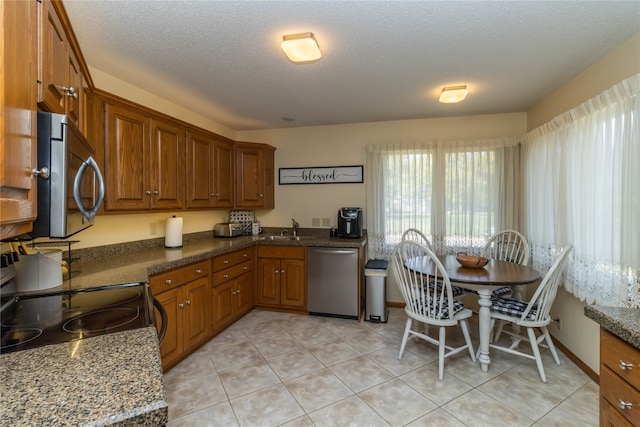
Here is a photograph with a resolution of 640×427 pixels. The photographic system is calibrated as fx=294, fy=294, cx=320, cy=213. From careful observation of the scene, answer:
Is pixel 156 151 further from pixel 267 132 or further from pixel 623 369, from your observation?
pixel 623 369

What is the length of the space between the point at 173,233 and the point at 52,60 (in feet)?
6.33

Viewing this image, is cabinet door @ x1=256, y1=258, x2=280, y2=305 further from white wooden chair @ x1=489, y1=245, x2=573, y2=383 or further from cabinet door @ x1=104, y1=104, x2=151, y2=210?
white wooden chair @ x1=489, y1=245, x2=573, y2=383

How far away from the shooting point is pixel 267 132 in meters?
4.18

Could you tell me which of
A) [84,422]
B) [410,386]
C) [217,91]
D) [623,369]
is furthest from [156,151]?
[623,369]

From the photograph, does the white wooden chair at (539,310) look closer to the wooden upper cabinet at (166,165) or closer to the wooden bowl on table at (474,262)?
the wooden bowl on table at (474,262)

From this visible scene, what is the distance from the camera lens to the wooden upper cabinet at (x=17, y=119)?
0.66 m

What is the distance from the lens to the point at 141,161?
2422mm

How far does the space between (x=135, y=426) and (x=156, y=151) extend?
7.97ft

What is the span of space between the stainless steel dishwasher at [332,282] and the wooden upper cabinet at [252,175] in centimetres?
104

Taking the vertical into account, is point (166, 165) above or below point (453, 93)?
below

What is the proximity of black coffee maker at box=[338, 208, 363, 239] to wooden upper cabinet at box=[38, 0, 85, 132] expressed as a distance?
2.63 meters

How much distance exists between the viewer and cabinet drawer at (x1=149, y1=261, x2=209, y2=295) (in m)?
2.12

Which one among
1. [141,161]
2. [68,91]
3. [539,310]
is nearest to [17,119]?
[68,91]

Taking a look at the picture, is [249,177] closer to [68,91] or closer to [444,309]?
[68,91]
